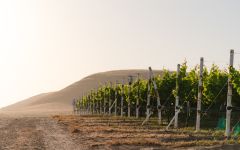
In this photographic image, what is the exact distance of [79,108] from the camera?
483 feet

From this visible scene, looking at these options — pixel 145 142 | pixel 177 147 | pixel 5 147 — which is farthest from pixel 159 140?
pixel 5 147

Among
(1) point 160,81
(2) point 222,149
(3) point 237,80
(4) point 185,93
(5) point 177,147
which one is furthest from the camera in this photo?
(1) point 160,81

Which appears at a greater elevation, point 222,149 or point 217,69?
point 217,69

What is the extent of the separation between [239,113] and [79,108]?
9405cm

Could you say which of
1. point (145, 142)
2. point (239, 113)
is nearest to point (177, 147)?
point (145, 142)

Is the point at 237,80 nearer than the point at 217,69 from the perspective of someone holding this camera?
Yes

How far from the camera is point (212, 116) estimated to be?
2189 inches

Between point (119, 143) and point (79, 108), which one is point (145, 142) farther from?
point (79, 108)

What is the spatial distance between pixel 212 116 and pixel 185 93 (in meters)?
11.1

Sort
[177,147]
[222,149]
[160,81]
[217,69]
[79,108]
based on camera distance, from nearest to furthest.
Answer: [222,149] < [177,147] < [217,69] < [160,81] < [79,108]

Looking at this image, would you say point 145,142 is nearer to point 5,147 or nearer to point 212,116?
point 5,147

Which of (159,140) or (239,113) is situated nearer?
(159,140)

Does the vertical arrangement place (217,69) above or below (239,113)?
above

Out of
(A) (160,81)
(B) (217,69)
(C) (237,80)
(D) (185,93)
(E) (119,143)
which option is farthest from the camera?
(A) (160,81)
